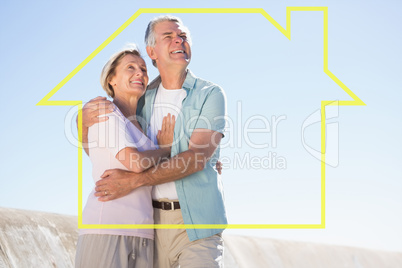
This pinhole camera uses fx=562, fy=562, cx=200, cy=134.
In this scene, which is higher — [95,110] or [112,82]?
[112,82]

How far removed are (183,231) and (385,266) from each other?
21.8 m

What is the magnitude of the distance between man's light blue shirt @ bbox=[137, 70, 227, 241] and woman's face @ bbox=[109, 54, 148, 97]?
0.26 m

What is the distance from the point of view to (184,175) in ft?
13.9

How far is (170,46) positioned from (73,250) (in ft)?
36.1

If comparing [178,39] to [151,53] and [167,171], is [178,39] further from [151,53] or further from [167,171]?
[167,171]

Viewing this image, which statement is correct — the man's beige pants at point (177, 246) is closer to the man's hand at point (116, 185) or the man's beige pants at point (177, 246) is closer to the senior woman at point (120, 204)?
the senior woman at point (120, 204)

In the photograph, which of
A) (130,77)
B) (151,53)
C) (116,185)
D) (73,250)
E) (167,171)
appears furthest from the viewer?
(73,250)

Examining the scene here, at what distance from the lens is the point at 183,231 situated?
429 centimetres

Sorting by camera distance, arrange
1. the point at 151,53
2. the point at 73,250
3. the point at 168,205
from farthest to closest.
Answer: the point at 73,250, the point at 151,53, the point at 168,205

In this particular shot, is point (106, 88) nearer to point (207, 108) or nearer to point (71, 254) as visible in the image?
point (207, 108)

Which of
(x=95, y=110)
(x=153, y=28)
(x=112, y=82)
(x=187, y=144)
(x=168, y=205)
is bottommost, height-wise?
(x=168, y=205)

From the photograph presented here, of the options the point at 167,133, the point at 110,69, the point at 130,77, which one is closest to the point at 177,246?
the point at 167,133

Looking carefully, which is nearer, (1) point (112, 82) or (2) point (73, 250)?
(1) point (112, 82)

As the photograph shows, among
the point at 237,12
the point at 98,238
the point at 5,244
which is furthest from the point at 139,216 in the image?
the point at 5,244
